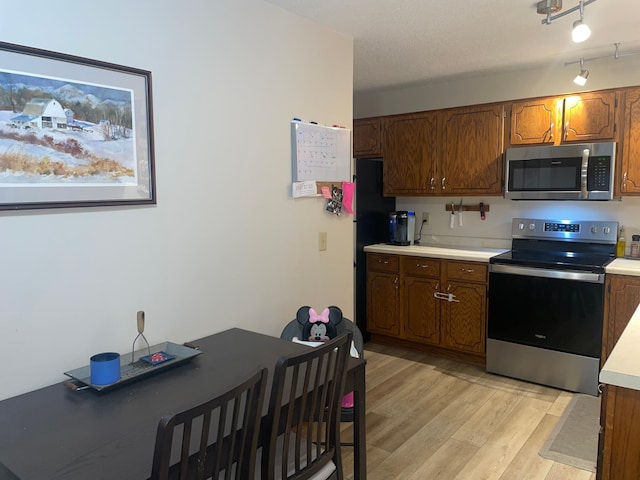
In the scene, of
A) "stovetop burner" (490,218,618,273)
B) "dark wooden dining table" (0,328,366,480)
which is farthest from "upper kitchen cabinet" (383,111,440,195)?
"dark wooden dining table" (0,328,366,480)

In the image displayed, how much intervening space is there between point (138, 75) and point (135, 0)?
0.29 m

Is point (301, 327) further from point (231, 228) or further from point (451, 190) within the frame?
point (451, 190)

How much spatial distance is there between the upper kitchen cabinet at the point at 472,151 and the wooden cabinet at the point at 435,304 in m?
0.67

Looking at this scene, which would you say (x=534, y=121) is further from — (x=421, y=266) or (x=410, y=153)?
(x=421, y=266)

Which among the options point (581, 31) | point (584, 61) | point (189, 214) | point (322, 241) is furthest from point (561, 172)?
point (189, 214)

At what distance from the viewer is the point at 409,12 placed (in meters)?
2.55

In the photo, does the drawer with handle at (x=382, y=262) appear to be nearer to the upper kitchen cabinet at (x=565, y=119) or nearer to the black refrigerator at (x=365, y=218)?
the black refrigerator at (x=365, y=218)

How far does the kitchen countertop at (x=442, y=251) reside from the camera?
3766 mm

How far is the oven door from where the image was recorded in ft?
10.6

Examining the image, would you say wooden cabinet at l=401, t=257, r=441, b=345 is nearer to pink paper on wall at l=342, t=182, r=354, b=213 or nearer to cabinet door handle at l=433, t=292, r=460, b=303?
cabinet door handle at l=433, t=292, r=460, b=303

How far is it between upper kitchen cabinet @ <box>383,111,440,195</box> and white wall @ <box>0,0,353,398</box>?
1392 mm

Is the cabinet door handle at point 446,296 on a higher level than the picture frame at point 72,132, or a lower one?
lower

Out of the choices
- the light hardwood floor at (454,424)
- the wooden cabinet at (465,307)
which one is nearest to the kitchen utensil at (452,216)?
the wooden cabinet at (465,307)

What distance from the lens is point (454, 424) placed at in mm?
2961
